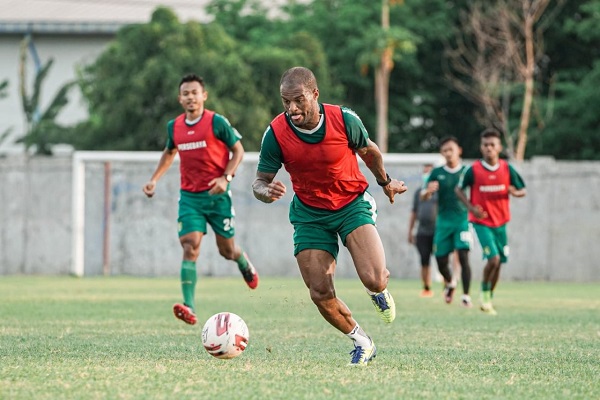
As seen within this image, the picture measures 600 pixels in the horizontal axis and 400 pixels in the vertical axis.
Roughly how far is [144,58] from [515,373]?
28.8 metres

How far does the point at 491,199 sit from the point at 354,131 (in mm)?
7449

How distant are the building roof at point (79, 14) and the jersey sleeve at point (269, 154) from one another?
43.1 m

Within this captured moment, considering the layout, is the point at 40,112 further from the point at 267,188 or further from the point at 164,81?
the point at 267,188

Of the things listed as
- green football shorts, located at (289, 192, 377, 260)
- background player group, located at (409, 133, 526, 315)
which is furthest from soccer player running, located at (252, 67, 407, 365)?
background player group, located at (409, 133, 526, 315)

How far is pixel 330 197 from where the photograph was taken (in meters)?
9.06

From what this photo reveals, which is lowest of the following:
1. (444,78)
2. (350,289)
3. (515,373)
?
(350,289)

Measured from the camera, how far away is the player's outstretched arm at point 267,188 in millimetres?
8469

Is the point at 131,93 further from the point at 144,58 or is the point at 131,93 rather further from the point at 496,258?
the point at 496,258

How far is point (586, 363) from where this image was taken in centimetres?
906

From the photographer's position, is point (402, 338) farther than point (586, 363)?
Yes

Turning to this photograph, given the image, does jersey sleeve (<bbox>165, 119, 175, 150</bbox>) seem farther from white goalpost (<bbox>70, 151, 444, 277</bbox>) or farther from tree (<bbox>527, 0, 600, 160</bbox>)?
tree (<bbox>527, 0, 600, 160</bbox>)

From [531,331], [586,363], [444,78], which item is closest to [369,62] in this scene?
[444,78]

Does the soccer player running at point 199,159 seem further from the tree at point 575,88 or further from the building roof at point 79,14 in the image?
the building roof at point 79,14

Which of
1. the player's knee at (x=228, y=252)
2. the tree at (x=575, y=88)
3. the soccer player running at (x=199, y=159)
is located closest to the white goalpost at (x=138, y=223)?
the player's knee at (x=228, y=252)
